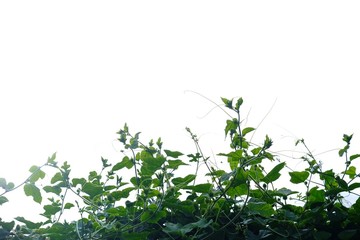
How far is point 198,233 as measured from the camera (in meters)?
1.19

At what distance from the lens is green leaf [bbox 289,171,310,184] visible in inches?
47.7

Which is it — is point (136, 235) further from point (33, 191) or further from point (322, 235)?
point (322, 235)

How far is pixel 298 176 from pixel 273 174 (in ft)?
0.26

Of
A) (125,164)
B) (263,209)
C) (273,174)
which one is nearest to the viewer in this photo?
(263,209)

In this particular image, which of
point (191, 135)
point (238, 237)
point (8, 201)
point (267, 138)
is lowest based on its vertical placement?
point (238, 237)

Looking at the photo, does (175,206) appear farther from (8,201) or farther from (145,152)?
(8,201)

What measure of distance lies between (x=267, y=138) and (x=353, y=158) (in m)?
0.37

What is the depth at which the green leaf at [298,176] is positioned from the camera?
1212 millimetres

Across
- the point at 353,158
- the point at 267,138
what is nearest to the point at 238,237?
the point at 267,138

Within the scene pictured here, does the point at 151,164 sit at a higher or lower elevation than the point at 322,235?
higher

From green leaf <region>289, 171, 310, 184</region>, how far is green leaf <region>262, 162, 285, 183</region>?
0.05 metres

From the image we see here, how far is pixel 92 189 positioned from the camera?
128cm

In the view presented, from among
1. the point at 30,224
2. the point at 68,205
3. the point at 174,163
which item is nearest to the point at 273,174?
the point at 174,163

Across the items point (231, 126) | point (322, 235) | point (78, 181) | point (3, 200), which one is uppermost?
point (231, 126)
